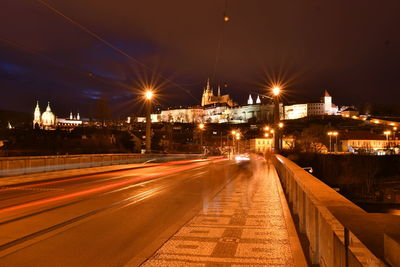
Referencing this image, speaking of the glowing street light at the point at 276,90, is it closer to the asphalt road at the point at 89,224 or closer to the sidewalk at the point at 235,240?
the asphalt road at the point at 89,224

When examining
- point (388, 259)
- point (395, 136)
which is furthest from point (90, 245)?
point (395, 136)

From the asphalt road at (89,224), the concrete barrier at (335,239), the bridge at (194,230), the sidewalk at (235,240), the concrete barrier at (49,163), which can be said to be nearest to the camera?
the concrete barrier at (335,239)

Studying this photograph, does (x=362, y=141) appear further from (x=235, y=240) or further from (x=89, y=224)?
(x=89, y=224)

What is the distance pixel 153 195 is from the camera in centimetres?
1509

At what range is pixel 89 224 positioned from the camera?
30.2 feet

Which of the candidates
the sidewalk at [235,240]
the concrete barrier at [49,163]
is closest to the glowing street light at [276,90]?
the concrete barrier at [49,163]

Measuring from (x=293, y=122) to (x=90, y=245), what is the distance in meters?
182

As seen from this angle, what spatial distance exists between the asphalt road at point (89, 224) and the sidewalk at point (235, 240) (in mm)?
379

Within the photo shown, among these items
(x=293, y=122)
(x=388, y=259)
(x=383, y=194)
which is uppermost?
(x=293, y=122)

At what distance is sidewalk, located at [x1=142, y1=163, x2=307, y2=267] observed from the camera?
A: 6.36 m

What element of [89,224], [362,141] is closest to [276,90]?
[89,224]

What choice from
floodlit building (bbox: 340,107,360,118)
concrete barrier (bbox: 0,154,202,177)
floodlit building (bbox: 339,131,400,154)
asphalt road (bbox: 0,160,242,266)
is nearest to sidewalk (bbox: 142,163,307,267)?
asphalt road (bbox: 0,160,242,266)

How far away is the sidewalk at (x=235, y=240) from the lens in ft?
20.9

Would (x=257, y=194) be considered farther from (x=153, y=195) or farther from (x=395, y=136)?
(x=395, y=136)
